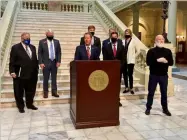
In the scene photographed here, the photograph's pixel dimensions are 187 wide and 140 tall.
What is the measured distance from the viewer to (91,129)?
13.0ft

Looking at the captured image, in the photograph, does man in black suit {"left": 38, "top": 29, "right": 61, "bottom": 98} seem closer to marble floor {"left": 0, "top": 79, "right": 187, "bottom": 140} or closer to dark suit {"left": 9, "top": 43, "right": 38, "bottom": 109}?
dark suit {"left": 9, "top": 43, "right": 38, "bottom": 109}

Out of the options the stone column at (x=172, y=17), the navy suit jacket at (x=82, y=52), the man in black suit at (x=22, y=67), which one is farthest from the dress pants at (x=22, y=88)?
the stone column at (x=172, y=17)

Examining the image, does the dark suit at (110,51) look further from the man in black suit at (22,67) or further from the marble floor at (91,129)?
the man in black suit at (22,67)

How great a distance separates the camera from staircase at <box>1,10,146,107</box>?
222 inches

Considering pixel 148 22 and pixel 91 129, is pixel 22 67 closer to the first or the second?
pixel 91 129

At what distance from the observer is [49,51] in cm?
547

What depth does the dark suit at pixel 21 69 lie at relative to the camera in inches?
Result: 187

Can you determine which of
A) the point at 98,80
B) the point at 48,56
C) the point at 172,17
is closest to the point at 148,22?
the point at 172,17

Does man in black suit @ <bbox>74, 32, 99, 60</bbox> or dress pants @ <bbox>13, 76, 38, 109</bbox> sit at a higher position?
man in black suit @ <bbox>74, 32, 99, 60</bbox>

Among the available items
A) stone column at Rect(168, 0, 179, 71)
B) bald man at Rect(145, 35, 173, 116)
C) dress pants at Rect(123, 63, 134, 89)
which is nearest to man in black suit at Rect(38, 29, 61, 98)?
dress pants at Rect(123, 63, 134, 89)

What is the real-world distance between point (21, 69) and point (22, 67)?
0.05m

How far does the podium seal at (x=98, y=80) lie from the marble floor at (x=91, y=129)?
643 millimetres

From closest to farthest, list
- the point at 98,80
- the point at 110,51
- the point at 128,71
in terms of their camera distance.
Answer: the point at 98,80, the point at 110,51, the point at 128,71

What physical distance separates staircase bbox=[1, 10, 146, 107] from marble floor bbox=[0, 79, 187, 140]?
0.57 metres
